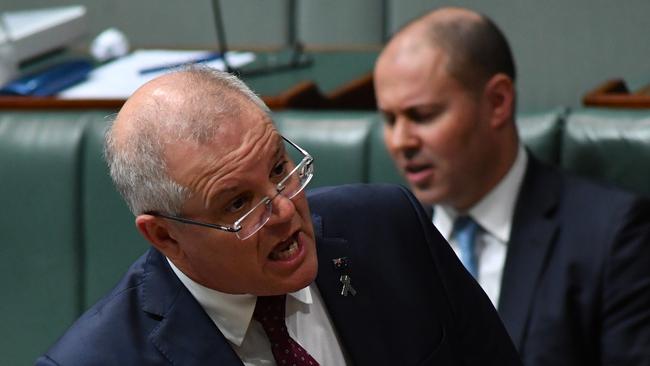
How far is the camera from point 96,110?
2.47 m

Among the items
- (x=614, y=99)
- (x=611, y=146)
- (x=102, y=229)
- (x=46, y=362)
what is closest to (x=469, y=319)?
(x=46, y=362)

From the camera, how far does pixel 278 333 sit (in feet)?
4.75

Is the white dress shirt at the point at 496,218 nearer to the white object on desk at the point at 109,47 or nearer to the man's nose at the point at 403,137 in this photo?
the man's nose at the point at 403,137

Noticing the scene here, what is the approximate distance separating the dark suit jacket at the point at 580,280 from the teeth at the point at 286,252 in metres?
0.79

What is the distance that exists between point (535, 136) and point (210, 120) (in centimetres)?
106

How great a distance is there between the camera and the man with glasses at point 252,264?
1345mm

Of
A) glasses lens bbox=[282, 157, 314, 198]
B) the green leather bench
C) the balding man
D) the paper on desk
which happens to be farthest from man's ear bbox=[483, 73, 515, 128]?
glasses lens bbox=[282, 157, 314, 198]

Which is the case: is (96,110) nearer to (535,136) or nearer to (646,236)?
(535,136)

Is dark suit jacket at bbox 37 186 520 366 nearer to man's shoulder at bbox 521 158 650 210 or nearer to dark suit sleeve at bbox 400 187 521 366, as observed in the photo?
dark suit sleeve at bbox 400 187 521 366

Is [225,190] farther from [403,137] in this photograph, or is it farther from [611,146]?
[611,146]

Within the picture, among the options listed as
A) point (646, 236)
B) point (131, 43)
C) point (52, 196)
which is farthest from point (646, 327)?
point (131, 43)

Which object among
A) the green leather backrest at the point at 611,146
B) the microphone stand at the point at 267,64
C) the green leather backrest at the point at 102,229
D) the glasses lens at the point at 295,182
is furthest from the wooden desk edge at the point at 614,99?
the glasses lens at the point at 295,182

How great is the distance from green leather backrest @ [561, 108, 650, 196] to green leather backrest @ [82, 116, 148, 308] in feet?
2.78

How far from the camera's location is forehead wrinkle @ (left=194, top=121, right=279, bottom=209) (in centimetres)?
133
